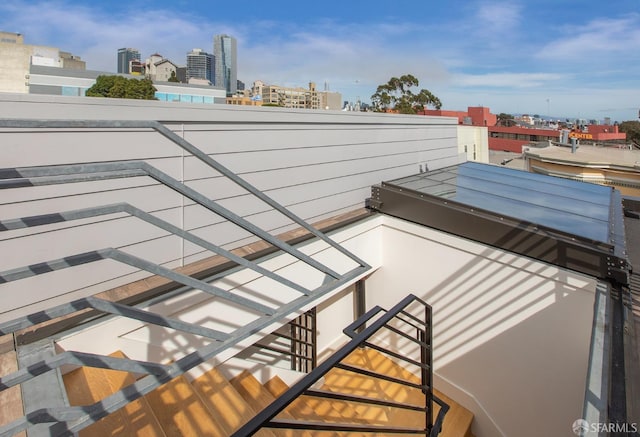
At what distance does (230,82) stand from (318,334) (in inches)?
4298

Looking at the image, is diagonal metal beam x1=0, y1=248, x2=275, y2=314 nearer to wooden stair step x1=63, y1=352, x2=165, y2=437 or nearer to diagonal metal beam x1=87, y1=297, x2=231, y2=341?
diagonal metal beam x1=87, y1=297, x2=231, y2=341

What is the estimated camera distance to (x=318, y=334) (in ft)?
13.9

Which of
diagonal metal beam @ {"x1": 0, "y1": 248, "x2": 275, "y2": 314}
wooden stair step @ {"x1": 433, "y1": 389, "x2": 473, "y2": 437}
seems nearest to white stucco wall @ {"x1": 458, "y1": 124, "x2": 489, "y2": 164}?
wooden stair step @ {"x1": 433, "y1": 389, "x2": 473, "y2": 437}

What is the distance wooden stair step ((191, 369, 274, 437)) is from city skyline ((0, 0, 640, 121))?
1017 centimetres

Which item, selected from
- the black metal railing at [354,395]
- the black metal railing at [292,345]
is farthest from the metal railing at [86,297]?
the black metal railing at [292,345]


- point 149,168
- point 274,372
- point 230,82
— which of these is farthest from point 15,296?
point 230,82

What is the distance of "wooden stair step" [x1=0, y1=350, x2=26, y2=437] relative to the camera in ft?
4.69

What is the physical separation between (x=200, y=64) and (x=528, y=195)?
109522 mm

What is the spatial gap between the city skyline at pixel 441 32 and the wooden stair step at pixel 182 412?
10.4 metres

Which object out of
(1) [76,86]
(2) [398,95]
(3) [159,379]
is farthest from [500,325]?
(1) [76,86]

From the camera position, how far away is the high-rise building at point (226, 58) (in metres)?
104

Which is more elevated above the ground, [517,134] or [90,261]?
[517,134]

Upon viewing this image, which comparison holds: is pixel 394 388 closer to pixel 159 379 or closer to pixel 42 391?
pixel 159 379

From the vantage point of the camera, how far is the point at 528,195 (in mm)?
4602
